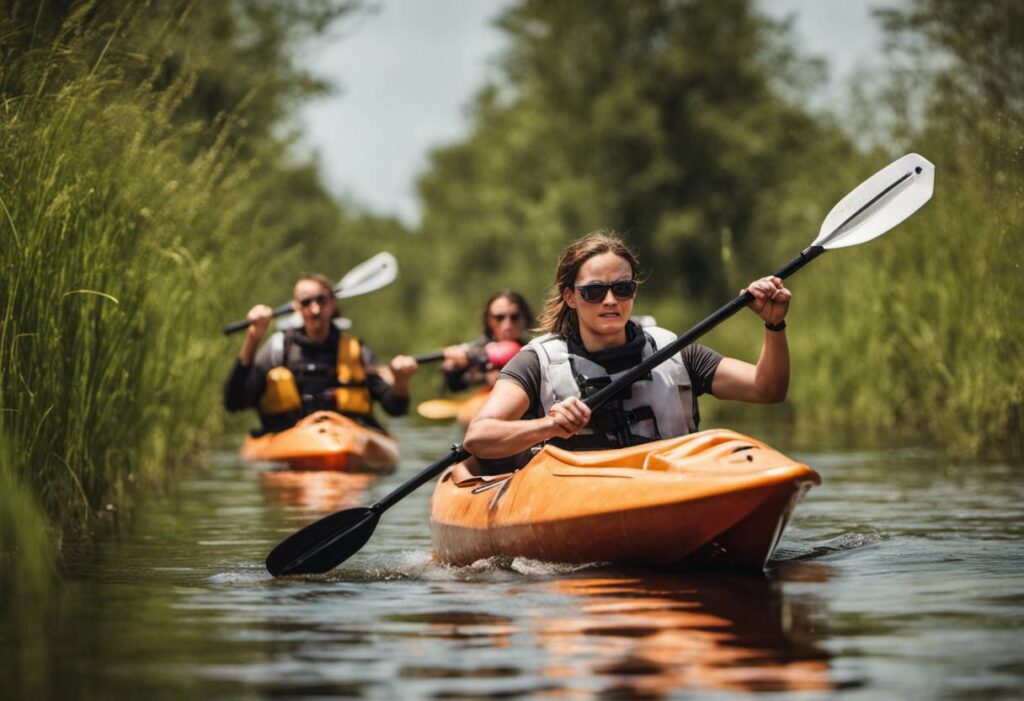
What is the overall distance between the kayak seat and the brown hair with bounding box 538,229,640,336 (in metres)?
0.57

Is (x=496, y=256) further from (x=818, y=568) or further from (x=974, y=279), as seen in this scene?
(x=818, y=568)

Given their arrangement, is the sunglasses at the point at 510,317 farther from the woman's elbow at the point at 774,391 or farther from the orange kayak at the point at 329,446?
the woman's elbow at the point at 774,391

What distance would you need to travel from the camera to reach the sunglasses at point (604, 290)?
5.81m

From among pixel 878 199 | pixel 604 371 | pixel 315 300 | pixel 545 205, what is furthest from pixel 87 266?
pixel 545 205

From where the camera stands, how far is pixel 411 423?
18625mm

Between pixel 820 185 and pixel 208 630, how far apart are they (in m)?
12.3

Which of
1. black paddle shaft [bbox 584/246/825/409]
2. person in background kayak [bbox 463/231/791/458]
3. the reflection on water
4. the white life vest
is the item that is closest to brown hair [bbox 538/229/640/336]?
person in background kayak [bbox 463/231/791/458]

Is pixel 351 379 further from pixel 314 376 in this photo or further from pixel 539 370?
pixel 539 370

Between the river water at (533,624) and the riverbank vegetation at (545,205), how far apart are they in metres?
0.34

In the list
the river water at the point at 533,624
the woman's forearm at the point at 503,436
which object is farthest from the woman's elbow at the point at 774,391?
the woman's forearm at the point at 503,436

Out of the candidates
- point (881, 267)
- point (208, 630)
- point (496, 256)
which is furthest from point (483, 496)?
point (496, 256)

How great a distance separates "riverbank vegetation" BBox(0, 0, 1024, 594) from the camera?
6039mm

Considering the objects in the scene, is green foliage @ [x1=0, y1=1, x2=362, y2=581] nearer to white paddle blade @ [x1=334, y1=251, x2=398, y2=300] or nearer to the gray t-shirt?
the gray t-shirt

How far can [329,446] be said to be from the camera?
1105cm
